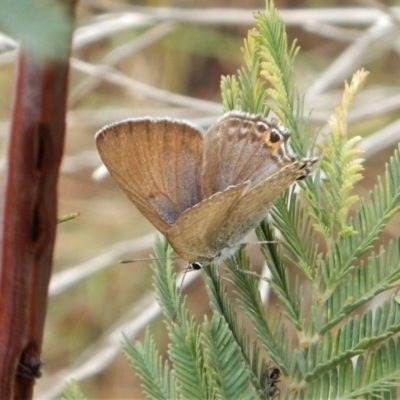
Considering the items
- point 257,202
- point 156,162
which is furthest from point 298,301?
point 156,162

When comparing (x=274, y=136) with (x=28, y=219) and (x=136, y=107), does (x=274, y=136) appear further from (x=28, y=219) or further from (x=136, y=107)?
(x=136, y=107)

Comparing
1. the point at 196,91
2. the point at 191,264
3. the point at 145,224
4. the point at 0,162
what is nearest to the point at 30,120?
the point at 191,264

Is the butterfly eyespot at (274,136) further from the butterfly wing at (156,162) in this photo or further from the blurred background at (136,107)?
the blurred background at (136,107)

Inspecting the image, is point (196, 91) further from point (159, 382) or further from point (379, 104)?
point (159, 382)

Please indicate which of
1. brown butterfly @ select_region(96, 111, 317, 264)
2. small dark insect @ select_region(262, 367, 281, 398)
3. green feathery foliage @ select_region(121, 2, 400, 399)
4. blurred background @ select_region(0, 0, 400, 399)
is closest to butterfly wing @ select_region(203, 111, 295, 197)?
brown butterfly @ select_region(96, 111, 317, 264)

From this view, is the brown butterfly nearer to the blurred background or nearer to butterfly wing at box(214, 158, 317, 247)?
butterfly wing at box(214, 158, 317, 247)

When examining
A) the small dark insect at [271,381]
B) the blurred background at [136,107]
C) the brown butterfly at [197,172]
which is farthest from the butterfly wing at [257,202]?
the blurred background at [136,107]
